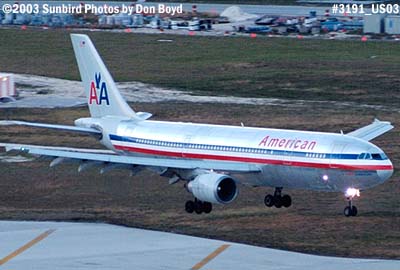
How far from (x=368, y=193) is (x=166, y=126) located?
303 inches

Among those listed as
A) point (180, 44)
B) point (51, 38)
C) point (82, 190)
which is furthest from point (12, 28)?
point (82, 190)

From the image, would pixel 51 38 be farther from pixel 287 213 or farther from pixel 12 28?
pixel 287 213

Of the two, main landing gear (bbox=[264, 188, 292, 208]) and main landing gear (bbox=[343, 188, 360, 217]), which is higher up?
main landing gear (bbox=[343, 188, 360, 217])

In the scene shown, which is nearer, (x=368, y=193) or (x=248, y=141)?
(x=248, y=141)

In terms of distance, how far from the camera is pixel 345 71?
86438 millimetres

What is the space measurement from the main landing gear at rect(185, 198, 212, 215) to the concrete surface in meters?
3.68

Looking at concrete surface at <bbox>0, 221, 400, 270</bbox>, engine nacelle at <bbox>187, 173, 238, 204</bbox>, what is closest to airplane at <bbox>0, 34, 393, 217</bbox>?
engine nacelle at <bbox>187, 173, 238, 204</bbox>

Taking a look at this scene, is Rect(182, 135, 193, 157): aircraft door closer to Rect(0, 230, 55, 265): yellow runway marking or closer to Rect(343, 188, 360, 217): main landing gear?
Rect(343, 188, 360, 217): main landing gear

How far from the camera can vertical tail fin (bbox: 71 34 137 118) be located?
161 ft

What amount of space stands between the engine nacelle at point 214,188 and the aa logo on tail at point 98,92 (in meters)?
8.38

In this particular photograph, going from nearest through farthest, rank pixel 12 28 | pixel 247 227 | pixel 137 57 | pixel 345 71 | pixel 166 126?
pixel 247 227
pixel 166 126
pixel 345 71
pixel 137 57
pixel 12 28

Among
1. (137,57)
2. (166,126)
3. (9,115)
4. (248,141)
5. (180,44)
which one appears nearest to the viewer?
(248,141)

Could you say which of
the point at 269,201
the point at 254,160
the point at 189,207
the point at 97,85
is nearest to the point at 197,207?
the point at 189,207

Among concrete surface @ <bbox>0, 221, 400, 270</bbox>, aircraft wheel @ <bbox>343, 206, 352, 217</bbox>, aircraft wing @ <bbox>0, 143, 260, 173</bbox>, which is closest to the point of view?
concrete surface @ <bbox>0, 221, 400, 270</bbox>
